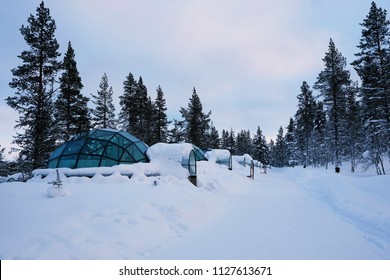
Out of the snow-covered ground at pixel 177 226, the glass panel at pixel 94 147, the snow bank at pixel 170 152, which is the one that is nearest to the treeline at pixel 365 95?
the snow-covered ground at pixel 177 226

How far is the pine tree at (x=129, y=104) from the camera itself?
115 ft

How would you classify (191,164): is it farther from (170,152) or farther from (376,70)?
(376,70)

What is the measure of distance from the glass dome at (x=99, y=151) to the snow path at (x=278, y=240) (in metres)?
9.72

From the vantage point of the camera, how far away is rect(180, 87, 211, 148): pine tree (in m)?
39.3

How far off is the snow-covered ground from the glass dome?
5.11 metres

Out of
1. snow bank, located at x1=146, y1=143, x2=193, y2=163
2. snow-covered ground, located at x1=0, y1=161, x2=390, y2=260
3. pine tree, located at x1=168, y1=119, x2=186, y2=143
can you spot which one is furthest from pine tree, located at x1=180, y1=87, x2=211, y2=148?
snow-covered ground, located at x1=0, y1=161, x2=390, y2=260

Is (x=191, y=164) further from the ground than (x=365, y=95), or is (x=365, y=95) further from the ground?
(x=365, y=95)

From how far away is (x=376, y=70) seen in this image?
61.2ft

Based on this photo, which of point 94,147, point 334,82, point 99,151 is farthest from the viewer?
point 334,82

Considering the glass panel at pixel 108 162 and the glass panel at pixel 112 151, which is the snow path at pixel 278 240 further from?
the glass panel at pixel 112 151

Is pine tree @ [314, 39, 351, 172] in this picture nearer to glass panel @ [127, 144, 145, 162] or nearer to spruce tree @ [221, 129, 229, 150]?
glass panel @ [127, 144, 145, 162]

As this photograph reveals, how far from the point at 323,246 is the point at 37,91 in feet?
69.3

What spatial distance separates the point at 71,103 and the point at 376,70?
28.8m

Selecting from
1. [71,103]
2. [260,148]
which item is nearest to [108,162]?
[71,103]
